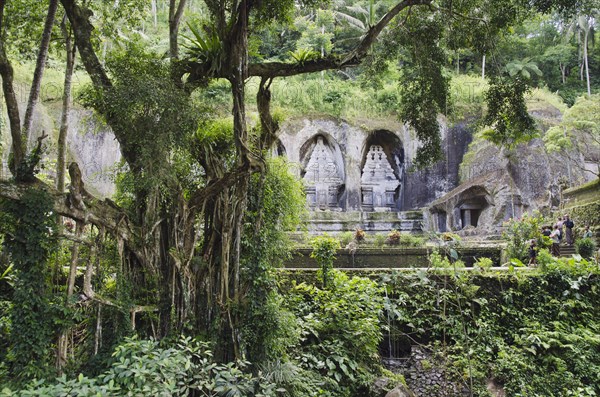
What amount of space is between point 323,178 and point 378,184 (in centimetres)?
243

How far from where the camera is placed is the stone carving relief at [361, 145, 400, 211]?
21531 mm

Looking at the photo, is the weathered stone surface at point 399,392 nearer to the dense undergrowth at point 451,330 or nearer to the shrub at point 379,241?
the dense undergrowth at point 451,330

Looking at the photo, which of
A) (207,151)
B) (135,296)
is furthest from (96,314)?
(207,151)

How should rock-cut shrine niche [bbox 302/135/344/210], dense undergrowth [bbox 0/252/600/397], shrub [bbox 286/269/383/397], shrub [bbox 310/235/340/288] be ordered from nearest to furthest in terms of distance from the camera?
1. dense undergrowth [bbox 0/252/600/397]
2. shrub [bbox 286/269/383/397]
3. shrub [bbox 310/235/340/288]
4. rock-cut shrine niche [bbox 302/135/344/210]

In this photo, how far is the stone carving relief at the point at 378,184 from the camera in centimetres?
2153

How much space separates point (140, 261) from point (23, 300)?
1.19 metres

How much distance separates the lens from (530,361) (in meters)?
6.78

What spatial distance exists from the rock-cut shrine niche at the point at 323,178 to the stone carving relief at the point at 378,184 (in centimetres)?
107

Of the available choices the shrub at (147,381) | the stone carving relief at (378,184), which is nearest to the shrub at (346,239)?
the stone carving relief at (378,184)

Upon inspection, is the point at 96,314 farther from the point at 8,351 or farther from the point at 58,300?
the point at 8,351

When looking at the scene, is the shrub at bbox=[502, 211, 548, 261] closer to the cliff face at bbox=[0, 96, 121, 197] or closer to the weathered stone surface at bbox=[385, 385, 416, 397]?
the weathered stone surface at bbox=[385, 385, 416, 397]

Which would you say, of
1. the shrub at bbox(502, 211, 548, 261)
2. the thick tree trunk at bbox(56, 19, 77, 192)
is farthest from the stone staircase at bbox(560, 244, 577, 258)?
the thick tree trunk at bbox(56, 19, 77, 192)

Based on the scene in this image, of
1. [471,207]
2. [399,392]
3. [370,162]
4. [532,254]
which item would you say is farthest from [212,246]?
[370,162]

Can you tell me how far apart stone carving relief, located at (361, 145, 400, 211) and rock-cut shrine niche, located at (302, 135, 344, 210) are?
1074 millimetres
